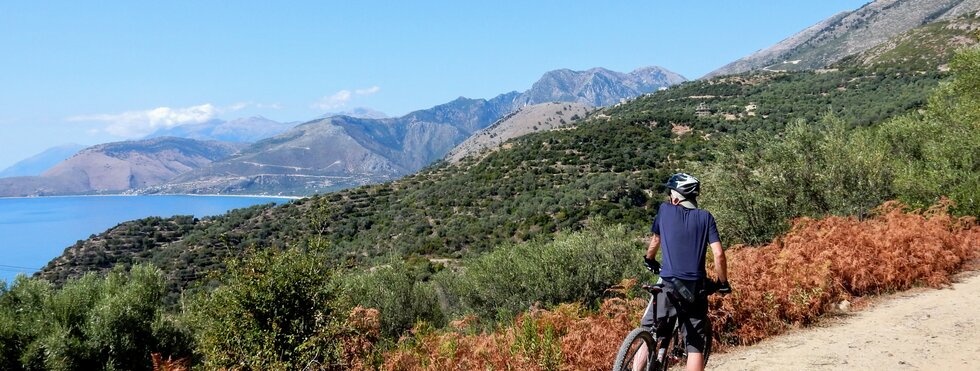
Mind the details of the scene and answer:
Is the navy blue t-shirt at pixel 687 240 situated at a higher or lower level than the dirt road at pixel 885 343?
higher

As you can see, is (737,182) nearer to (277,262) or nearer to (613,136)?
(277,262)

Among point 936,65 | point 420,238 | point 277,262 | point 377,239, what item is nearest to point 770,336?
point 277,262

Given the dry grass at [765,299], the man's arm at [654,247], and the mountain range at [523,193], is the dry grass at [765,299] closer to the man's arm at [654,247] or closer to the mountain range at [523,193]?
the man's arm at [654,247]

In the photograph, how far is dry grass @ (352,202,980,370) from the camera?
6.94 meters

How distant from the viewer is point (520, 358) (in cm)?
664

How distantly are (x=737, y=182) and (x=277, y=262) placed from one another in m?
14.2

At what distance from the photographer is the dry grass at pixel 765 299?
6941 mm

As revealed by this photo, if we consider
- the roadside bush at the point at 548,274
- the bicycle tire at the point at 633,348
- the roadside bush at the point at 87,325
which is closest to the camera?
the bicycle tire at the point at 633,348

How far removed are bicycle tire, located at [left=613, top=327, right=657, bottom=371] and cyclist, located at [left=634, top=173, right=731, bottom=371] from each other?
0.08m

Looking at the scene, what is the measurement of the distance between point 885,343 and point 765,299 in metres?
1.59

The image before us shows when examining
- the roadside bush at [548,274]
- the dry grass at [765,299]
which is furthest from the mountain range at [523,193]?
the dry grass at [765,299]

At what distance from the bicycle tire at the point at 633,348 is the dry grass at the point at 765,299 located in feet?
4.88

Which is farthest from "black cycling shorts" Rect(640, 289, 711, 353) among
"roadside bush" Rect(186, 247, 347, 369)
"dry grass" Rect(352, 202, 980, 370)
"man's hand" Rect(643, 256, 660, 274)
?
"roadside bush" Rect(186, 247, 347, 369)

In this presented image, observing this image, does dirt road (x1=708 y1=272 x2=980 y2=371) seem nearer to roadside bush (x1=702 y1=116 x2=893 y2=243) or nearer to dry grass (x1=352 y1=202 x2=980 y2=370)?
dry grass (x1=352 y1=202 x2=980 y2=370)
